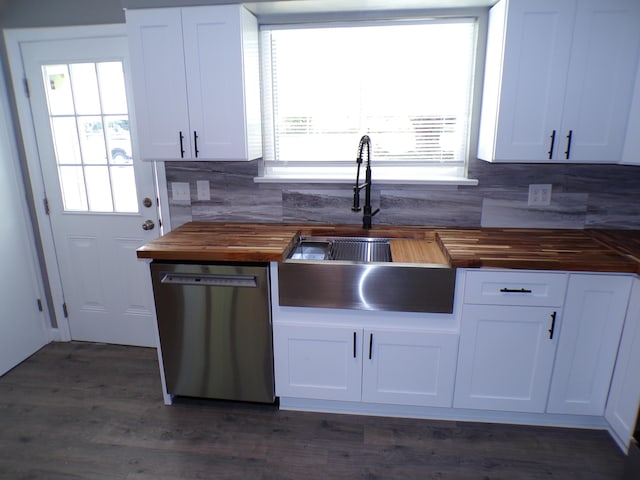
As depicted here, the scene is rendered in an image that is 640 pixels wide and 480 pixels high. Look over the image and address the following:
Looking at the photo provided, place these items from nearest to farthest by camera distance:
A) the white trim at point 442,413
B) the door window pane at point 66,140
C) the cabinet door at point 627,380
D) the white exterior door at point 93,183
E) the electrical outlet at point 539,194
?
the cabinet door at point 627,380 < the white trim at point 442,413 < the electrical outlet at point 539,194 < the white exterior door at point 93,183 < the door window pane at point 66,140

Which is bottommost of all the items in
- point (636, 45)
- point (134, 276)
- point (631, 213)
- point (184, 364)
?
point (184, 364)

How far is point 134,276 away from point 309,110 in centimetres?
165

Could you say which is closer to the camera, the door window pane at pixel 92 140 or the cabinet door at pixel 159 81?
the cabinet door at pixel 159 81

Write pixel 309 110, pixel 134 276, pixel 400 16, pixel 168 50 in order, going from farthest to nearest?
1. pixel 134 276
2. pixel 309 110
3. pixel 400 16
4. pixel 168 50

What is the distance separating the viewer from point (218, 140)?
2.17 meters

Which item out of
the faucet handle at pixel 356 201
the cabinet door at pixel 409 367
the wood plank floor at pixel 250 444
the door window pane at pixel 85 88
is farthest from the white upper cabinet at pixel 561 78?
the door window pane at pixel 85 88

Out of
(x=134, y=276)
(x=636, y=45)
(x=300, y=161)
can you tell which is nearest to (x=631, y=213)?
(x=636, y=45)

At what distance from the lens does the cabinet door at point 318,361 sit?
6.69 feet

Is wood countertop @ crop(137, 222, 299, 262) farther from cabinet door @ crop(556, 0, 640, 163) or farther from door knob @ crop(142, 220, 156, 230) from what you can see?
cabinet door @ crop(556, 0, 640, 163)

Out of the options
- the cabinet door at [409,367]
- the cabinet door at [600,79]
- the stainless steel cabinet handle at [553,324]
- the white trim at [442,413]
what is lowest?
the white trim at [442,413]

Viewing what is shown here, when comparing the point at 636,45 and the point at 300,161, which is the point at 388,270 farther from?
the point at 636,45

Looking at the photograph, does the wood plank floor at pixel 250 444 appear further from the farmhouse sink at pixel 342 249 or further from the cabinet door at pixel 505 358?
the farmhouse sink at pixel 342 249

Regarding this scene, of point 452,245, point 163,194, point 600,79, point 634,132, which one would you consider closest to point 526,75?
point 600,79

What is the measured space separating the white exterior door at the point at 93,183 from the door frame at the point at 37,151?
0.08 ft
